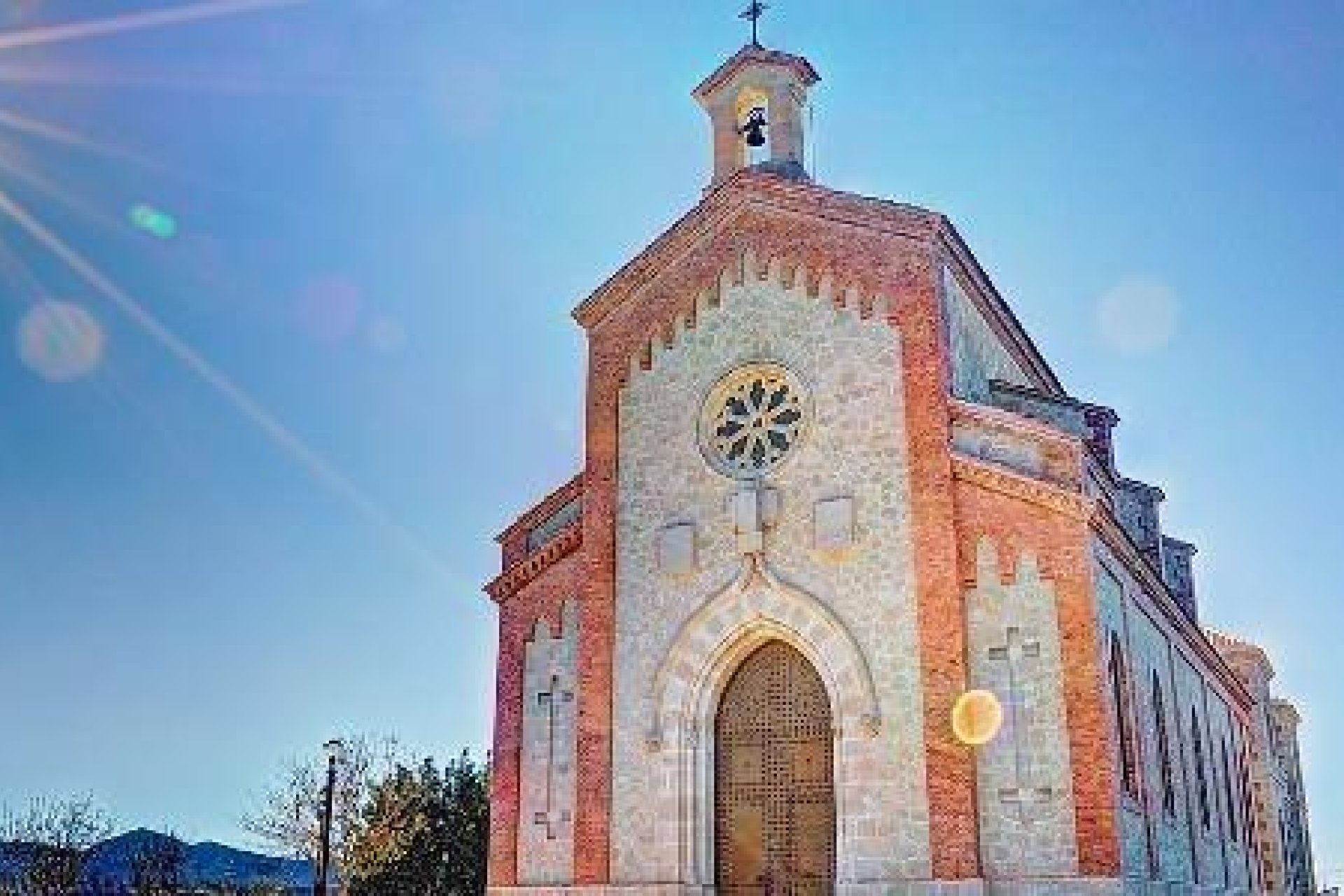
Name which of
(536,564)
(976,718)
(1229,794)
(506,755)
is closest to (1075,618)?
(976,718)

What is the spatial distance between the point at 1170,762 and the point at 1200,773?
144 inches

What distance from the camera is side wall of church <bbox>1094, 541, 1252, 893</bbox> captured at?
15.4 m

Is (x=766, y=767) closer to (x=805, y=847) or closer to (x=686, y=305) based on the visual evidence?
(x=805, y=847)

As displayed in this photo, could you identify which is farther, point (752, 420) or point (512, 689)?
point (512, 689)

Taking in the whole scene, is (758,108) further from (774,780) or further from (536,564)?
(774,780)

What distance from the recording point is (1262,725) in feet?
112

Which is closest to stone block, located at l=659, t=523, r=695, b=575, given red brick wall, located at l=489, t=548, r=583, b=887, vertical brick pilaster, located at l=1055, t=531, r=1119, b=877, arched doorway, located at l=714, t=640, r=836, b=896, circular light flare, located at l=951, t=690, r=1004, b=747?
red brick wall, located at l=489, t=548, r=583, b=887

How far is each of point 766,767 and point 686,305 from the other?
22.7ft

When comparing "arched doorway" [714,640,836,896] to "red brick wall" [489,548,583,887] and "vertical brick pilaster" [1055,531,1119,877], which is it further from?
"vertical brick pilaster" [1055,531,1119,877]

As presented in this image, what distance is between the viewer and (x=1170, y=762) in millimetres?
18359

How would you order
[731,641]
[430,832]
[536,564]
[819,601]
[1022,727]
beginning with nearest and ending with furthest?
1. [1022,727]
2. [819,601]
3. [731,641]
4. [536,564]
5. [430,832]

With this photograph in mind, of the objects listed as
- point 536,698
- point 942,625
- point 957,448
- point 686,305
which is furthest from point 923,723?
point 686,305

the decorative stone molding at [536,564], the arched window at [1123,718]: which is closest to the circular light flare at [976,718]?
the arched window at [1123,718]

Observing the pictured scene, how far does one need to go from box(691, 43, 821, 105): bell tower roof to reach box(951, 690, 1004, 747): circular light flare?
10904 millimetres
